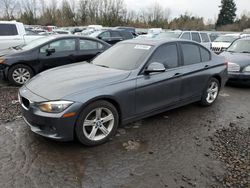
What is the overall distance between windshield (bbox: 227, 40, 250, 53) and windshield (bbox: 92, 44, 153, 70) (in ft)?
16.7

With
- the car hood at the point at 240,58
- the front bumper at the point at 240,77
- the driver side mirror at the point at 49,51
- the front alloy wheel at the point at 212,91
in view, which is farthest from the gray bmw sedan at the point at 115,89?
the driver side mirror at the point at 49,51

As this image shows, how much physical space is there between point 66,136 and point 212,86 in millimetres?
3647

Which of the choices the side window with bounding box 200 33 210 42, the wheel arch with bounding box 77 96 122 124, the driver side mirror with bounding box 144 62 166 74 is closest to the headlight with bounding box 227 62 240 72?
Answer: the driver side mirror with bounding box 144 62 166 74

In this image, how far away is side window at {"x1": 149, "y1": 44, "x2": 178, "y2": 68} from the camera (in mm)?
4219

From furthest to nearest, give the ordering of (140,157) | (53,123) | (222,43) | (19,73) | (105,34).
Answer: (105,34) < (222,43) < (19,73) < (140,157) < (53,123)

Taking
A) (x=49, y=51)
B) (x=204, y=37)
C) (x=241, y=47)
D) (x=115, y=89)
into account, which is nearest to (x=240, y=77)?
(x=241, y=47)

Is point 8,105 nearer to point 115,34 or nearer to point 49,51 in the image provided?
point 49,51

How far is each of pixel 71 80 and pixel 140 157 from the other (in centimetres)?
→ 153

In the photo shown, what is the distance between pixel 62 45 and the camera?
23.6 ft

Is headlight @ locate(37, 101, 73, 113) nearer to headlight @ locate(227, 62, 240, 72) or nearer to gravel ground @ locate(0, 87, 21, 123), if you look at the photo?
gravel ground @ locate(0, 87, 21, 123)

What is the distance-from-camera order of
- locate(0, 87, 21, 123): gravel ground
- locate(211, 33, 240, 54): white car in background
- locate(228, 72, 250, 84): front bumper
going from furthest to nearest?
locate(211, 33, 240, 54): white car in background < locate(228, 72, 250, 84): front bumper < locate(0, 87, 21, 123): gravel ground

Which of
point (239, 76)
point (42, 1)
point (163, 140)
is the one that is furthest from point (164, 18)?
point (163, 140)

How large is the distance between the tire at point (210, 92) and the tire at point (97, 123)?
2.44 meters

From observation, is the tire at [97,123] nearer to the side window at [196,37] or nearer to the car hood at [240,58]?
the car hood at [240,58]
